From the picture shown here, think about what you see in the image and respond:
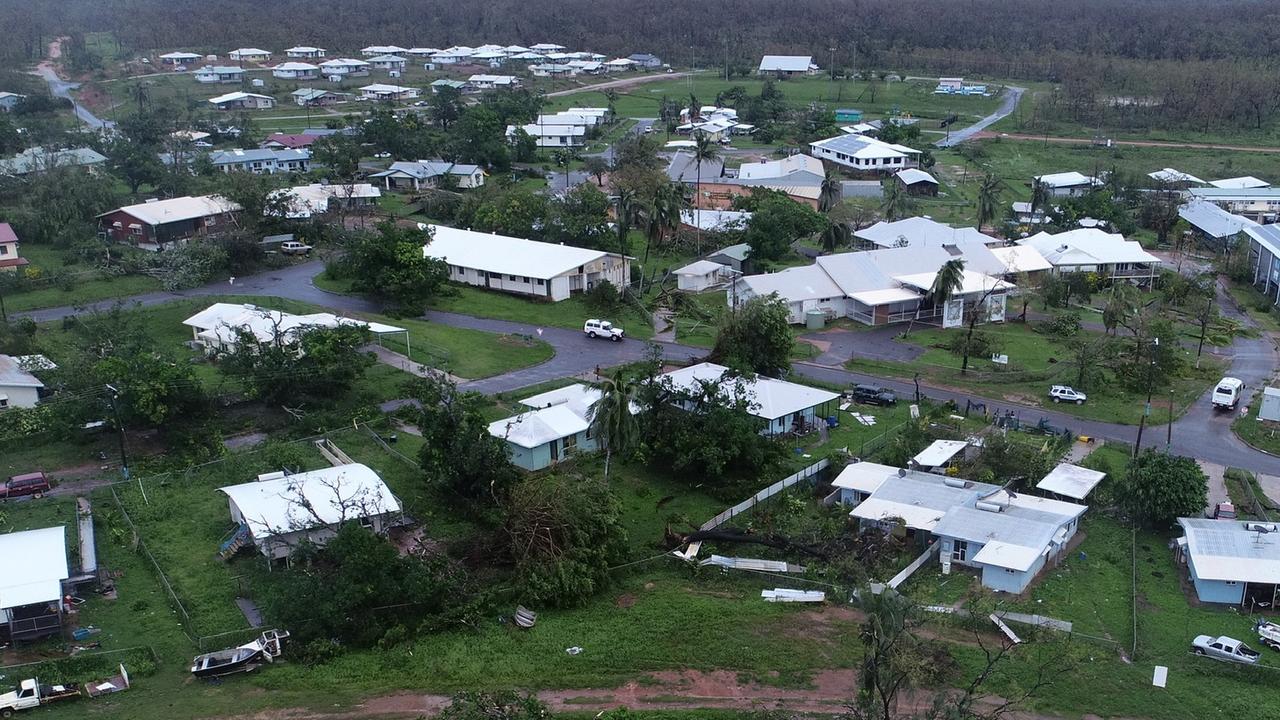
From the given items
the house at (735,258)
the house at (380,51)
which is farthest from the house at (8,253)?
the house at (380,51)

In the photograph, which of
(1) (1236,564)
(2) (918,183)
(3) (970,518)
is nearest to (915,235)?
(2) (918,183)

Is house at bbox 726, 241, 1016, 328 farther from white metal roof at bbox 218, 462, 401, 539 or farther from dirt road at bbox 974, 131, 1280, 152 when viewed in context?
dirt road at bbox 974, 131, 1280, 152

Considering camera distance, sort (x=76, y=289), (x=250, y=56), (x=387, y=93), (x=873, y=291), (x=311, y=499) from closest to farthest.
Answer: (x=311, y=499), (x=873, y=291), (x=76, y=289), (x=387, y=93), (x=250, y=56)

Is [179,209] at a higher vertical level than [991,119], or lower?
higher

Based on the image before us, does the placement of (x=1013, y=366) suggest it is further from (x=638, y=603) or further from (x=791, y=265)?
(x=638, y=603)

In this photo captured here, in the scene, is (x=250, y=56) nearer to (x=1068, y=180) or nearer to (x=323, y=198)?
(x=323, y=198)
